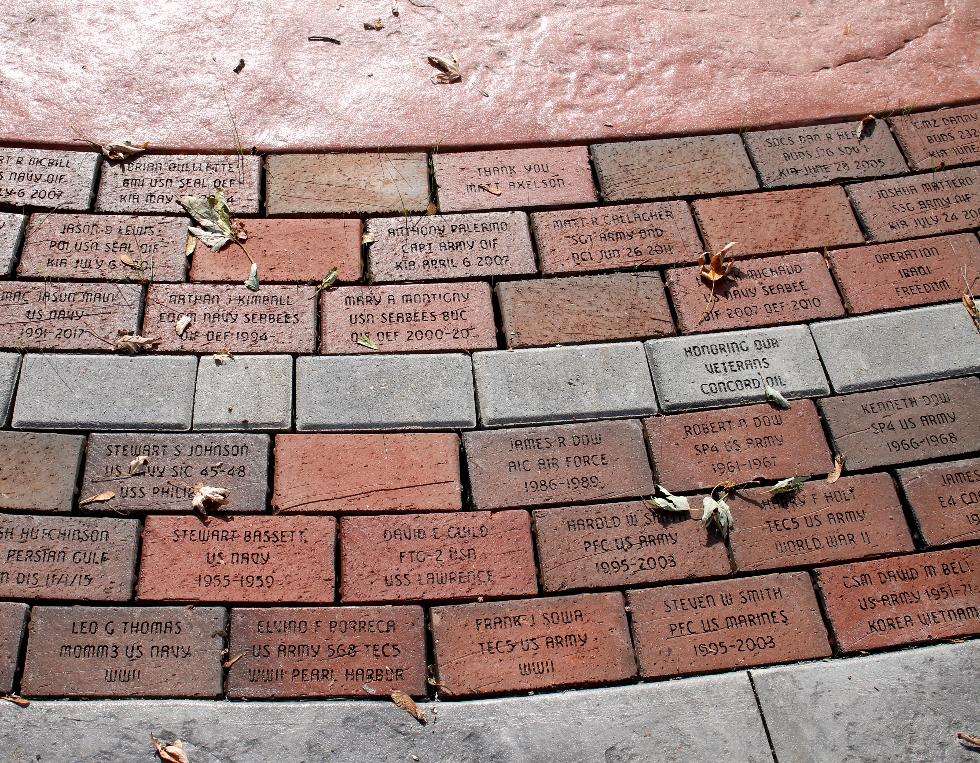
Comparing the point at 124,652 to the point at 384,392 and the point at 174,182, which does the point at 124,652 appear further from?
the point at 174,182

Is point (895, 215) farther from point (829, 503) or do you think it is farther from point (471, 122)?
point (471, 122)

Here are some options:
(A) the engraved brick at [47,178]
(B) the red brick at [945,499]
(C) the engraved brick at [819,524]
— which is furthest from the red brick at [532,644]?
(A) the engraved brick at [47,178]

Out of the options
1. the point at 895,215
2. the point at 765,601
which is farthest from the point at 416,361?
the point at 895,215

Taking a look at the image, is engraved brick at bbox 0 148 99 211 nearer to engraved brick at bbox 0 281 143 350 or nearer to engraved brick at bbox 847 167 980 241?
engraved brick at bbox 0 281 143 350

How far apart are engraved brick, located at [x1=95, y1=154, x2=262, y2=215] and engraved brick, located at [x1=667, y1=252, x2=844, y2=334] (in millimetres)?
1499

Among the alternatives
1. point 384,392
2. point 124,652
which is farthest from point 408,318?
point 124,652

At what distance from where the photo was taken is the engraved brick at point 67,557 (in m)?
2.35

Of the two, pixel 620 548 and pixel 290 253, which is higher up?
pixel 290 253

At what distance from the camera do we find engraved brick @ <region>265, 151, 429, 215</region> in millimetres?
2938

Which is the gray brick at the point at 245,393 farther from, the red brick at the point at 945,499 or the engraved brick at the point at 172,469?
the red brick at the point at 945,499

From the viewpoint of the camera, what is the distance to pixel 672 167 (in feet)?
10.2

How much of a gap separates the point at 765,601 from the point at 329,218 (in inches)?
72.9

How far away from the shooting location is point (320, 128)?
3.11m

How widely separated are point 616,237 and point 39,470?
1961mm
